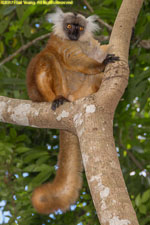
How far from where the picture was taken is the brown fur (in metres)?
3.77

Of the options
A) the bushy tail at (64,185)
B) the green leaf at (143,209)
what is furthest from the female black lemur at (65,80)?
the green leaf at (143,209)

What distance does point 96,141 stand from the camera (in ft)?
8.68

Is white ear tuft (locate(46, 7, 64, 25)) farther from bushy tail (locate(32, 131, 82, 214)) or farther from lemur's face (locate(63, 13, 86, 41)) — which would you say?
bushy tail (locate(32, 131, 82, 214))

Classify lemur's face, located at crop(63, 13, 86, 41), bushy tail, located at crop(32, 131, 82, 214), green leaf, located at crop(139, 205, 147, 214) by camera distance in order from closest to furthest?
1. bushy tail, located at crop(32, 131, 82, 214)
2. green leaf, located at crop(139, 205, 147, 214)
3. lemur's face, located at crop(63, 13, 86, 41)

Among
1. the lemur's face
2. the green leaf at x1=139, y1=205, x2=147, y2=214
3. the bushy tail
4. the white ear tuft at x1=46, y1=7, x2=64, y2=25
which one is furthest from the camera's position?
the white ear tuft at x1=46, y1=7, x2=64, y2=25

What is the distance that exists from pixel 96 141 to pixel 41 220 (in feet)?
9.69

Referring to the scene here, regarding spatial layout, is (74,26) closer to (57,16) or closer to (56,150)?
(57,16)

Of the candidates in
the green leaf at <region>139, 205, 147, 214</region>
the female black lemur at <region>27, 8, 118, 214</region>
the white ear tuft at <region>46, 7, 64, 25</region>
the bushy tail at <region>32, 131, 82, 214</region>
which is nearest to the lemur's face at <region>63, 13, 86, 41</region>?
the female black lemur at <region>27, 8, 118, 214</region>

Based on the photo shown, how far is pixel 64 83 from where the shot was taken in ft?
15.2

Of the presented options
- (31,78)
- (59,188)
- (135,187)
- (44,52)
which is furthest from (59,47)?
(135,187)

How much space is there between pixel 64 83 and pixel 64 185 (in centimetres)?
147

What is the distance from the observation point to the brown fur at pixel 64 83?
377 cm

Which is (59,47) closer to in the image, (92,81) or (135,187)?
(92,81)


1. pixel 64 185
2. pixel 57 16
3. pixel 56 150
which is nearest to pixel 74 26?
pixel 57 16
